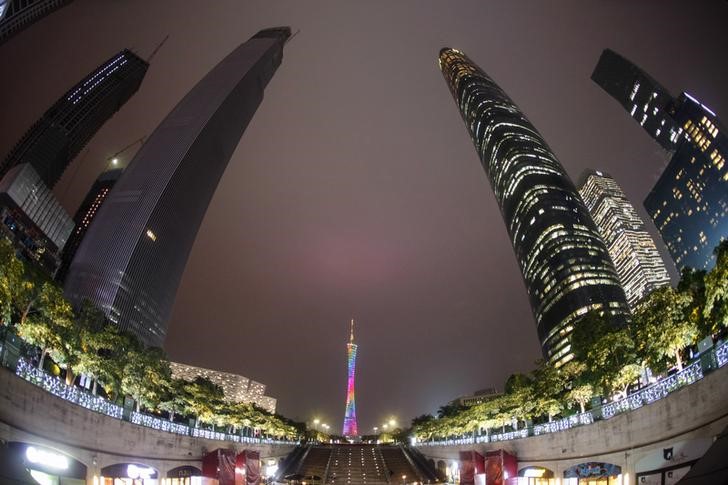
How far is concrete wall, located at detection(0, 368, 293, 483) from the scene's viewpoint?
19219mm

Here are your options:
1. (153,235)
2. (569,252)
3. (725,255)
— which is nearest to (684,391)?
(725,255)

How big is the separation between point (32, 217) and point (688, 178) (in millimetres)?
179593

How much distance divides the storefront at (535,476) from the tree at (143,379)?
1144 inches

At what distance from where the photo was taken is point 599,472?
2733 cm

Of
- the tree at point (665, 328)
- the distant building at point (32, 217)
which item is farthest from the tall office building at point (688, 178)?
the distant building at point (32, 217)

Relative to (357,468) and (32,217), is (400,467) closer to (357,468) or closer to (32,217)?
(357,468)

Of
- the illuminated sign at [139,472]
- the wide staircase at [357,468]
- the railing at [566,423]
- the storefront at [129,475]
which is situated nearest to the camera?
the storefront at [129,475]

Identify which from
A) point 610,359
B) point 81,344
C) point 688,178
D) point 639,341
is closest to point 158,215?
point 81,344

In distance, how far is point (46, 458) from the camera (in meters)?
21.1

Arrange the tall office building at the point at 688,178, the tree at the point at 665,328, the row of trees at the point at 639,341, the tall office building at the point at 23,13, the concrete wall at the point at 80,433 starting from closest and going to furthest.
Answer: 1. the concrete wall at the point at 80,433
2. the row of trees at the point at 639,341
3. the tree at the point at 665,328
4. the tall office building at the point at 23,13
5. the tall office building at the point at 688,178

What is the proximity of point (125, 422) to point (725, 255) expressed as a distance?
32.9 metres

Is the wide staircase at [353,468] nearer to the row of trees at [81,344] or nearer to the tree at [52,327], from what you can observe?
the row of trees at [81,344]

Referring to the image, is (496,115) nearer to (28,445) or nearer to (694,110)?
(694,110)

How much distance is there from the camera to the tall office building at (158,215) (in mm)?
125375
